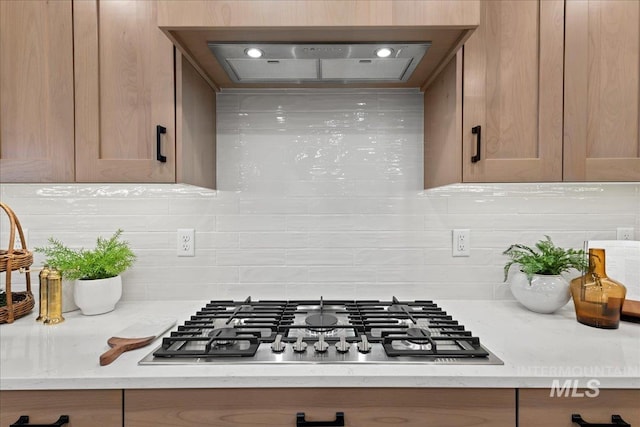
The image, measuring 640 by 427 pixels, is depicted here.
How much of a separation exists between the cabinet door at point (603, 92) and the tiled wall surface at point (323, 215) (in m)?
0.37

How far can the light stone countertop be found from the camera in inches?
35.0

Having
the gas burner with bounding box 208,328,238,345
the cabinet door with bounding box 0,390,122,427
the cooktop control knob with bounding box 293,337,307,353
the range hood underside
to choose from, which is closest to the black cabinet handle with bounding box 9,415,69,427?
the cabinet door with bounding box 0,390,122,427

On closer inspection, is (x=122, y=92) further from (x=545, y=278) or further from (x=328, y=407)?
(x=545, y=278)

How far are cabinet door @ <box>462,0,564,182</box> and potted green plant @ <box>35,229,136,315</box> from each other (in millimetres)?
1370

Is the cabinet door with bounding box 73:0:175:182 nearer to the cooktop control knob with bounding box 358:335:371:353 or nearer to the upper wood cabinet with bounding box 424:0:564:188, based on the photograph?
the cooktop control knob with bounding box 358:335:371:353

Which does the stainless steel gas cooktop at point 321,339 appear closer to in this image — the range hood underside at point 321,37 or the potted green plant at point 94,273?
the potted green plant at point 94,273

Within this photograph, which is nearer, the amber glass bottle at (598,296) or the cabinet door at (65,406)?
the cabinet door at (65,406)

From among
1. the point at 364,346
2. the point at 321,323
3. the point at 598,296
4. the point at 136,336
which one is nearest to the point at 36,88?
the point at 136,336

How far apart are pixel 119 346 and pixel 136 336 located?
0.09 meters

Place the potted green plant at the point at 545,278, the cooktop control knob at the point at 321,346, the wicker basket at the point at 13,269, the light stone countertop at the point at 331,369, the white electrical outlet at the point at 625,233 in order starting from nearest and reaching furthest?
the light stone countertop at the point at 331,369, the cooktop control knob at the point at 321,346, the wicker basket at the point at 13,269, the potted green plant at the point at 545,278, the white electrical outlet at the point at 625,233

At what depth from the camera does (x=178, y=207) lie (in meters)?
1.59

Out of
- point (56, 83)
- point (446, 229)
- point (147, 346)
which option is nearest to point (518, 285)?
point (446, 229)

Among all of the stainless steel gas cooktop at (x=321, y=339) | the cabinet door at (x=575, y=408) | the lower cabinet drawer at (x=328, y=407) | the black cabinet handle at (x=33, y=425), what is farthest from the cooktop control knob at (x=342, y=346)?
the black cabinet handle at (x=33, y=425)

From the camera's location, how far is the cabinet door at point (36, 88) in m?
1.20
